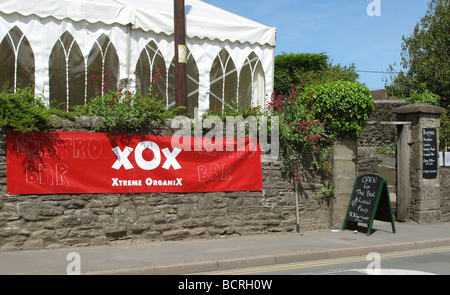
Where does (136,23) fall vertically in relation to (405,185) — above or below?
above

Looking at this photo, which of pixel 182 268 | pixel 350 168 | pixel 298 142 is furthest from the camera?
pixel 350 168

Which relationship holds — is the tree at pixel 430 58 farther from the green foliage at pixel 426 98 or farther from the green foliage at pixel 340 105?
the green foliage at pixel 340 105

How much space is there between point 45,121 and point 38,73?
10.0 ft

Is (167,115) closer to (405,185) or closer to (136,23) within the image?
(136,23)

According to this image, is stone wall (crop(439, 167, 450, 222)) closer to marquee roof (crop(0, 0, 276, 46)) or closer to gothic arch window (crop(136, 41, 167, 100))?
marquee roof (crop(0, 0, 276, 46))

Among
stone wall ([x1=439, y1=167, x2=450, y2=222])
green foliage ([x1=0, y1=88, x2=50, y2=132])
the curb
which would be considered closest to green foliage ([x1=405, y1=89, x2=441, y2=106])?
stone wall ([x1=439, y1=167, x2=450, y2=222])

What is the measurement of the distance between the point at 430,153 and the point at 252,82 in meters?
5.15

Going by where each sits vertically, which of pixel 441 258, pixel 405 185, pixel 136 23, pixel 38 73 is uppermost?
pixel 136 23

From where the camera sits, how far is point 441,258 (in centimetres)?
842

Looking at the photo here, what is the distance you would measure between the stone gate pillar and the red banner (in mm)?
4868

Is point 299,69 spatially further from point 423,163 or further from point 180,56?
point 180,56

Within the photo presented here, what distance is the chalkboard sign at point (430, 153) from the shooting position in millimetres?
12531

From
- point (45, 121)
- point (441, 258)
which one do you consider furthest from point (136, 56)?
point (441, 258)

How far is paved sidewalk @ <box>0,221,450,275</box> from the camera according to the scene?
6.95 metres
